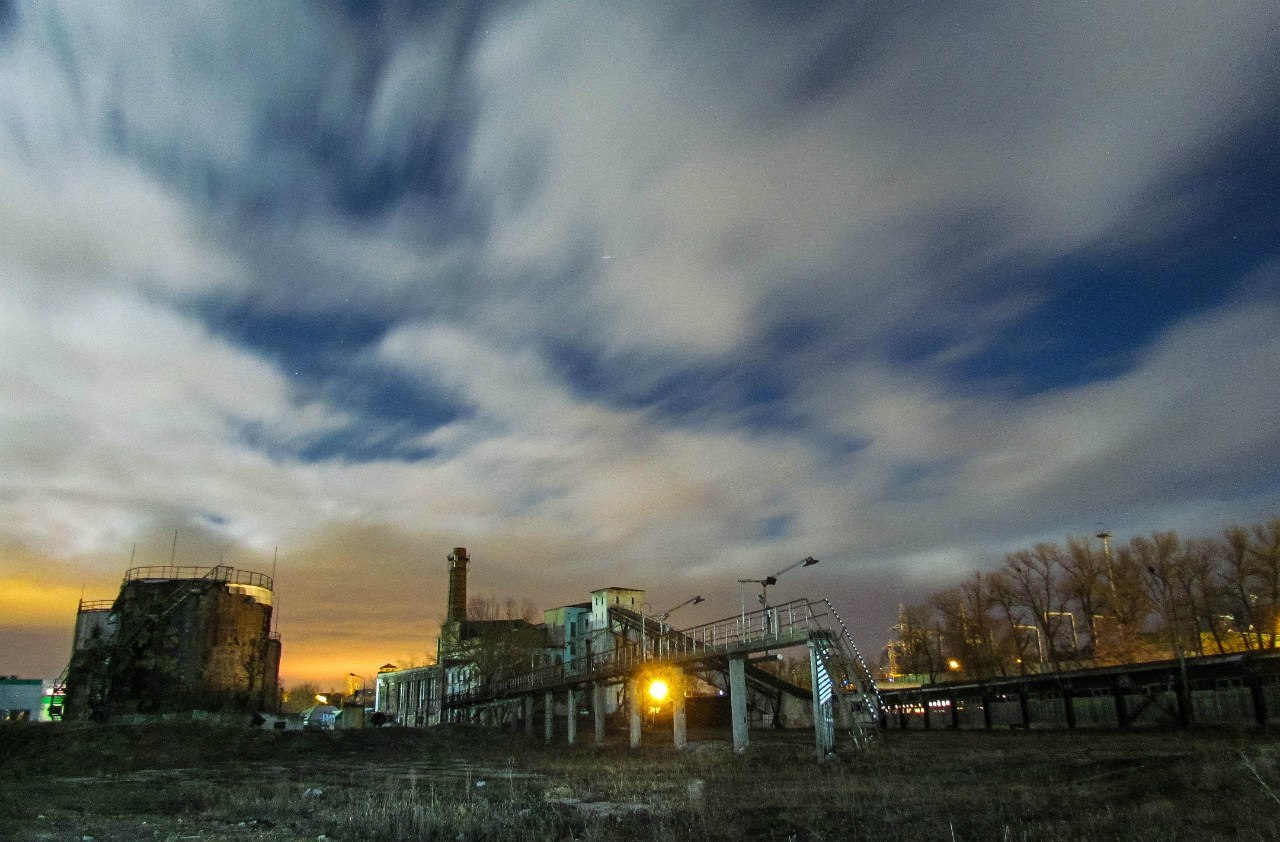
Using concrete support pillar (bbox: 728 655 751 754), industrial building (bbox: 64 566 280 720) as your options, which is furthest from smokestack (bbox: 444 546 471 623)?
concrete support pillar (bbox: 728 655 751 754)

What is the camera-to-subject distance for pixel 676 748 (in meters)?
42.7

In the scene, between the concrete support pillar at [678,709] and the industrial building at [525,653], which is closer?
the concrete support pillar at [678,709]

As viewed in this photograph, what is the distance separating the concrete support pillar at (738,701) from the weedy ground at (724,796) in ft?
2.33

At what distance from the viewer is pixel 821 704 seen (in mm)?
31531

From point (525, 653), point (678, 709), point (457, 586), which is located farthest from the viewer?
point (457, 586)

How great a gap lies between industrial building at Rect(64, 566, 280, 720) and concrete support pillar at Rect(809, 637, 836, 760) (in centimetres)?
4954

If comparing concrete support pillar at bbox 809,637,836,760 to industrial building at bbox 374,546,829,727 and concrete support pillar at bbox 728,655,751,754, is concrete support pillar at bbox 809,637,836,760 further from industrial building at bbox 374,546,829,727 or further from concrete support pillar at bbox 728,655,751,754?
industrial building at bbox 374,546,829,727

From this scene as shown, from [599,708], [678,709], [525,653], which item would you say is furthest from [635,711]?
[525,653]

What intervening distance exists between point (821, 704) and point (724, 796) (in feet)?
38.0

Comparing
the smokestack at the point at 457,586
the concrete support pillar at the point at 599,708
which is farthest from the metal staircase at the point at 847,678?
the smokestack at the point at 457,586

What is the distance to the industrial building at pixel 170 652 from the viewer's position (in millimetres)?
61062

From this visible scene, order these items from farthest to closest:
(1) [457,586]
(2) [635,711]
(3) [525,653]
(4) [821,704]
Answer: (1) [457,586] < (3) [525,653] < (2) [635,711] < (4) [821,704]

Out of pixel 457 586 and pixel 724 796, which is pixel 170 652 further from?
pixel 724 796

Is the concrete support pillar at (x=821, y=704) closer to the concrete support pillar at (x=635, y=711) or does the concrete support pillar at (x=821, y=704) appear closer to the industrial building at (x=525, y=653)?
the concrete support pillar at (x=635, y=711)
